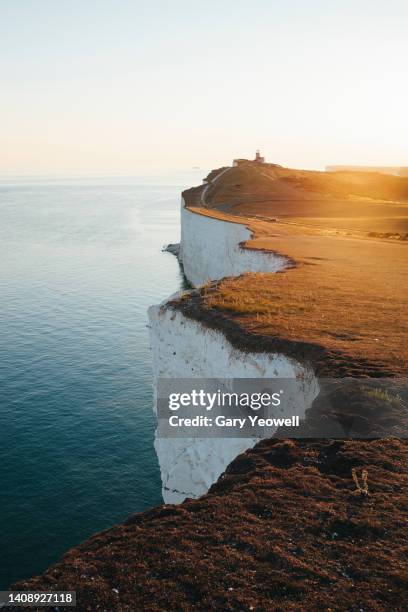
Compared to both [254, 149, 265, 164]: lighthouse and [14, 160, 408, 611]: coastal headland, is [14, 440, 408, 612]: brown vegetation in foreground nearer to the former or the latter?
[14, 160, 408, 611]: coastal headland

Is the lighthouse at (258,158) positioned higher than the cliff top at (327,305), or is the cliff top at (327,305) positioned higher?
the lighthouse at (258,158)

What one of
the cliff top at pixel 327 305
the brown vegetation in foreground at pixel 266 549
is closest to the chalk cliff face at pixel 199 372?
the cliff top at pixel 327 305

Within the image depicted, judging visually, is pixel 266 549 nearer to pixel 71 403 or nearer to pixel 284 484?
pixel 284 484

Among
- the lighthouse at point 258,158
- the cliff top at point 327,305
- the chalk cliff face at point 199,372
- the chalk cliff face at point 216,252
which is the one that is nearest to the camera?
the cliff top at point 327,305

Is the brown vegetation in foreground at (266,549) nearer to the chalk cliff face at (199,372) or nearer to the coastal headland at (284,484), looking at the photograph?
the coastal headland at (284,484)

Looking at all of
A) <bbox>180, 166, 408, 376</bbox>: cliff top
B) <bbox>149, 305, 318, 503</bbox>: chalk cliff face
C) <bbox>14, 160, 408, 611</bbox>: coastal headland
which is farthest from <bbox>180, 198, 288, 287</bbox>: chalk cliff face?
<bbox>149, 305, 318, 503</bbox>: chalk cliff face

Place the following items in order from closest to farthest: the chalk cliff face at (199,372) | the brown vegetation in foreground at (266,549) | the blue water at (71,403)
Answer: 1. the brown vegetation in foreground at (266,549)
2. the chalk cliff face at (199,372)
3. the blue water at (71,403)
